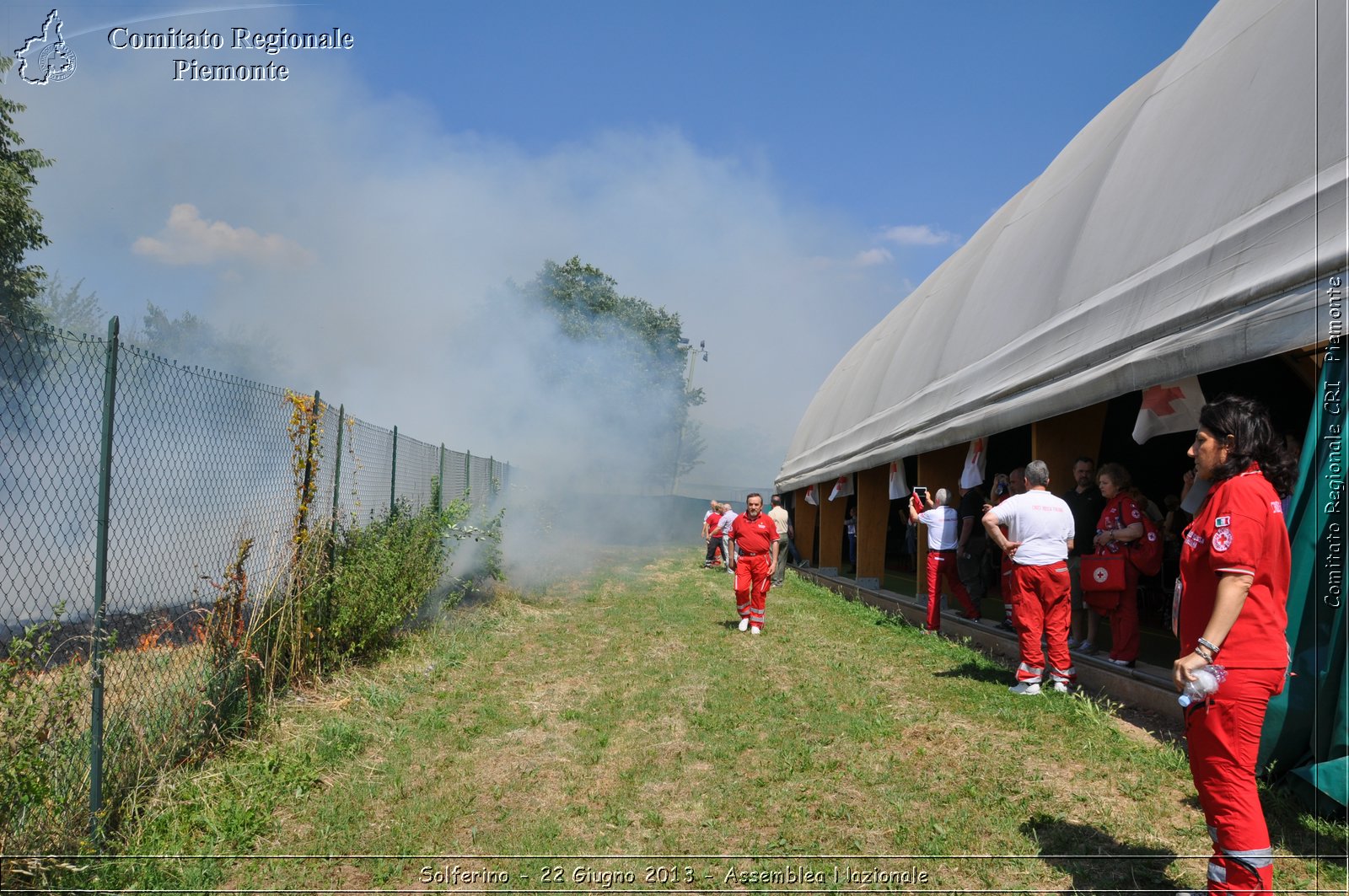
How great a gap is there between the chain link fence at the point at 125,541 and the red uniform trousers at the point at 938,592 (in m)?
6.13

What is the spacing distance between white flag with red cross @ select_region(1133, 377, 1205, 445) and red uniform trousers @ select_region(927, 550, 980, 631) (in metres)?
3.32

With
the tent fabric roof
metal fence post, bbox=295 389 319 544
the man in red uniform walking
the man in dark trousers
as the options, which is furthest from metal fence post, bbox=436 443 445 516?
the man in dark trousers

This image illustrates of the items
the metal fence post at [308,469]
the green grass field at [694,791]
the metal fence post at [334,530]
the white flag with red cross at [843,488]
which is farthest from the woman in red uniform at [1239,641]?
the white flag with red cross at [843,488]

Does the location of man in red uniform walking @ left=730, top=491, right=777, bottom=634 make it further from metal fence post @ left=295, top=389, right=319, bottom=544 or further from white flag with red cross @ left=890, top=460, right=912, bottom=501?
metal fence post @ left=295, top=389, right=319, bottom=544

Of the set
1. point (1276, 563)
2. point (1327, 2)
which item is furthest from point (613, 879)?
point (1327, 2)

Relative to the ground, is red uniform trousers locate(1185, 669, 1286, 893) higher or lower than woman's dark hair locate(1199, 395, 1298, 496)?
lower

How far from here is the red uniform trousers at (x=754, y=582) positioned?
31.3 feet

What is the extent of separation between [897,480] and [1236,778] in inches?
349

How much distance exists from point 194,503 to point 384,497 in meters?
4.01

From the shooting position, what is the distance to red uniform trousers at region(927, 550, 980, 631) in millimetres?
Result: 9062

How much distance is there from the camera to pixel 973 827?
406 cm

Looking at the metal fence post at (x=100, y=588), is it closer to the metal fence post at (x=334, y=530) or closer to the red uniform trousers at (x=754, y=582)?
the metal fence post at (x=334, y=530)

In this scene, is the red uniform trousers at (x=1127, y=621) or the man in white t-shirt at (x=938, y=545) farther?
the man in white t-shirt at (x=938, y=545)

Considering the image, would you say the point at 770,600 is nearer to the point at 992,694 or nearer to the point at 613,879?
the point at 992,694
